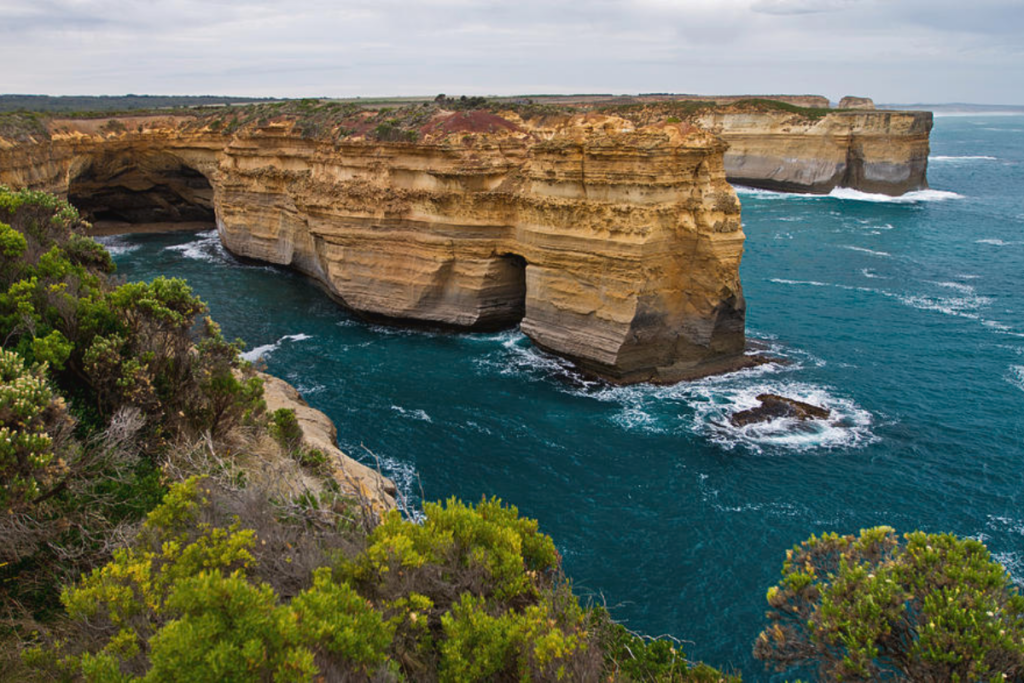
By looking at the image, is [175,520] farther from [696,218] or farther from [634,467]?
[696,218]

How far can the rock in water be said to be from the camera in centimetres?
2720

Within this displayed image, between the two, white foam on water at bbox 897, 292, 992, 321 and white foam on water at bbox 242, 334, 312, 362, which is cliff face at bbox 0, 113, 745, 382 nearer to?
white foam on water at bbox 242, 334, 312, 362

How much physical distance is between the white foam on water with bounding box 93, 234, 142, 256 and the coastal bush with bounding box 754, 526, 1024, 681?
55.2 meters

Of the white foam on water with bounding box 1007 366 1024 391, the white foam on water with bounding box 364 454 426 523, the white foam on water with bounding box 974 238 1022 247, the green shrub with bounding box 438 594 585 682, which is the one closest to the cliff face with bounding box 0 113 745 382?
the white foam on water with bounding box 1007 366 1024 391

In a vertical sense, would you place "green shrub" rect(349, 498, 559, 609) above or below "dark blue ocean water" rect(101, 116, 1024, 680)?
above

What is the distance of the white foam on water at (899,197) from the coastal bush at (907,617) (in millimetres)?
81480

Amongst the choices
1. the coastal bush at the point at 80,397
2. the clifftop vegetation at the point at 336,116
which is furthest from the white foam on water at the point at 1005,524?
the coastal bush at the point at 80,397

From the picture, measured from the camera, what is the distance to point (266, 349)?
3484cm

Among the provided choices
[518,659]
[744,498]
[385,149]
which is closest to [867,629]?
[518,659]

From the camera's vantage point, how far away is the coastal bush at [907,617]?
8531 millimetres

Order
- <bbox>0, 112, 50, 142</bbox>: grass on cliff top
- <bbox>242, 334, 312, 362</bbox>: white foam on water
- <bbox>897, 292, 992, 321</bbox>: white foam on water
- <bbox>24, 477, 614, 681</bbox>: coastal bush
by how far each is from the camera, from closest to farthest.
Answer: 1. <bbox>24, 477, 614, 681</bbox>: coastal bush
2. <bbox>242, 334, 312, 362</bbox>: white foam on water
3. <bbox>897, 292, 992, 321</bbox>: white foam on water
4. <bbox>0, 112, 50, 142</bbox>: grass on cliff top

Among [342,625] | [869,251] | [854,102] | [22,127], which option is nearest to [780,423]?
[342,625]

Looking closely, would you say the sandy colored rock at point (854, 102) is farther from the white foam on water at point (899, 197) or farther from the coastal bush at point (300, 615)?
the coastal bush at point (300, 615)

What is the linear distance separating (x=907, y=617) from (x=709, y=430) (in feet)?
56.2
